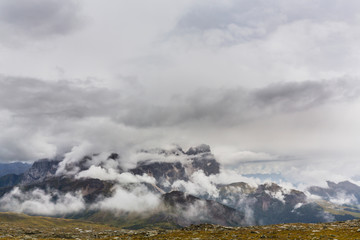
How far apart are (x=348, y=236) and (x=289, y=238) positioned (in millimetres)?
13990

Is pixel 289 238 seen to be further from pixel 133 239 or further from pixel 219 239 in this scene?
pixel 133 239

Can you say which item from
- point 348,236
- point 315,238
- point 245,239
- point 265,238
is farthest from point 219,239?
point 348,236

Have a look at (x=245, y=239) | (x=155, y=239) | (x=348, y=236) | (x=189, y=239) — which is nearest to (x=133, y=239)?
(x=155, y=239)

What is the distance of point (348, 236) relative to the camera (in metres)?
61.0

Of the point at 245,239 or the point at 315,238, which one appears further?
the point at 245,239

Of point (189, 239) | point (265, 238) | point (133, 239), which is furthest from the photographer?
point (133, 239)

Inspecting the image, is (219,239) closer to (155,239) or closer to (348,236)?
(155,239)

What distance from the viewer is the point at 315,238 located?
2354 inches

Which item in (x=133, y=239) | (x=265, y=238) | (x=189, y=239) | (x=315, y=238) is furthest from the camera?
(x=133, y=239)

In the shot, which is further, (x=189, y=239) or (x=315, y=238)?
(x=189, y=239)

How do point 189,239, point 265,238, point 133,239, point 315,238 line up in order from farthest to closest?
point 133,239
point 189,239
point 265,238
point 315,238

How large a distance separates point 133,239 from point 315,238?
2025 inches

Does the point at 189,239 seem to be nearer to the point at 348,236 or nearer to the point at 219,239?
the point at 219,239

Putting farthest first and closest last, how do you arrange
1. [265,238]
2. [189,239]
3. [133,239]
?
1. [133,239]
2. [189,239]
3. [265,238]
